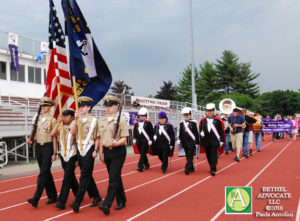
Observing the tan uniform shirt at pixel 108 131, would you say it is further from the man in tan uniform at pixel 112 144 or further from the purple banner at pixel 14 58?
the purple banner at pixel 14 58

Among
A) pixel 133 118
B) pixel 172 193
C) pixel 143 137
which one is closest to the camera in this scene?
pixel 172 193

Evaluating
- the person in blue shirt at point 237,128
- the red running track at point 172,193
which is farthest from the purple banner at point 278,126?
the red running track at point 172,193

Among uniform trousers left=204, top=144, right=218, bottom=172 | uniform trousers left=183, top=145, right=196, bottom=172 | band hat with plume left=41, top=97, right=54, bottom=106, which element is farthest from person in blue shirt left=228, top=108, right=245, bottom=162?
band hat with plume left=41, top=97, right=54, bottom=106

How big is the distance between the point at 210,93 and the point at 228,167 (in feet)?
205

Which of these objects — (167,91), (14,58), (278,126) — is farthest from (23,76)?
(167,91)

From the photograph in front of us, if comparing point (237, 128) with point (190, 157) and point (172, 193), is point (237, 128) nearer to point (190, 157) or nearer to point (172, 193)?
point (190, 157)

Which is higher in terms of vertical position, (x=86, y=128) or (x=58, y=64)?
(x=58, y=64)

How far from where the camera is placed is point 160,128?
11.1m

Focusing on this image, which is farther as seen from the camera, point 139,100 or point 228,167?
point 139,100

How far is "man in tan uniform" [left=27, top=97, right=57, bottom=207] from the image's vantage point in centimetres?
650

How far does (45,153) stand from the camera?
21.8 feet

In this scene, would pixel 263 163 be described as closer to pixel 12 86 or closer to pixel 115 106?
pixel 115 106

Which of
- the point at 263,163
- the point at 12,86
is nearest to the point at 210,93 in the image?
the point at 12,86

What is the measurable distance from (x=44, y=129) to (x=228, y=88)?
73562mm
